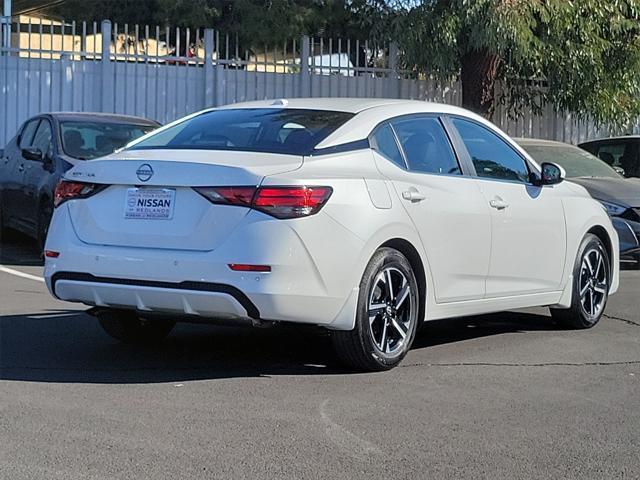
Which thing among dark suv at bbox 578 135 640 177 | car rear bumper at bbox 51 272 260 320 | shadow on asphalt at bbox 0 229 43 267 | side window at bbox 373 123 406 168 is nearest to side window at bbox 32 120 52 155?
shadow on asphalt at bbox 0 229 43 267

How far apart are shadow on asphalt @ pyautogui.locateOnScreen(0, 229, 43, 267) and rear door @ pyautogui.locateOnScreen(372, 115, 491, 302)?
5.79 meters

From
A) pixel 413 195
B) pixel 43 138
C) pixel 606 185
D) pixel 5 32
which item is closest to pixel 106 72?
pixel 5 32

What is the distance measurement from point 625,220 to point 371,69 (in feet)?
23.1

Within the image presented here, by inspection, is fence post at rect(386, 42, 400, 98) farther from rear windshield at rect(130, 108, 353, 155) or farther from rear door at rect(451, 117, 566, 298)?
rear windshield at rect(130, 108, 353, 155)

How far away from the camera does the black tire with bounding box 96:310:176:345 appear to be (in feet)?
22.9

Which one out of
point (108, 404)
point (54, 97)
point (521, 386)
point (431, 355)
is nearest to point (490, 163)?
point (431, 355)

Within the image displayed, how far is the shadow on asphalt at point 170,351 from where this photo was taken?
625 cm

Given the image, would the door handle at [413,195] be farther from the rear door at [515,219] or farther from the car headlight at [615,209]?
the car headlight at [615,209]

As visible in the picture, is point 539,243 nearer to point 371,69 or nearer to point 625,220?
point 625,220

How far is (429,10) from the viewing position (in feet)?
52.7

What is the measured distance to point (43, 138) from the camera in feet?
39.8

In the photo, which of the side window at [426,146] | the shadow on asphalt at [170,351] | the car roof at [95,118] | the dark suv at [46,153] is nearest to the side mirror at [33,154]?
the dark suv at [46,153]

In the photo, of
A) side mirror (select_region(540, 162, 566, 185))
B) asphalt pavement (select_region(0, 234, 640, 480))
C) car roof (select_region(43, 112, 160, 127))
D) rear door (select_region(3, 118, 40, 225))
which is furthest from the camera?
rear door (select_region(3, 118, 40, 225))

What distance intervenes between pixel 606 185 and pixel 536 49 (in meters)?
4.50
